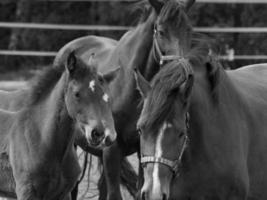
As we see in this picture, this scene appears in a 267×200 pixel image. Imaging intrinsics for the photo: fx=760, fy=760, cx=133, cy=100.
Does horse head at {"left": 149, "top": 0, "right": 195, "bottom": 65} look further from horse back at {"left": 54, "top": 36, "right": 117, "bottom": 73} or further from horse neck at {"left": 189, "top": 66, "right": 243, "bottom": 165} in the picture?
horse neck at {"left": 189, "top": 66, "right": 243, "bottom": 165}

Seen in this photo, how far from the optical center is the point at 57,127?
5.16 metres

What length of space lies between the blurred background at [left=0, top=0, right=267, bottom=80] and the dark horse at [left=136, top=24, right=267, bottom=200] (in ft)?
27.6

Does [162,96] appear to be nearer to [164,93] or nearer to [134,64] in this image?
[164,93]

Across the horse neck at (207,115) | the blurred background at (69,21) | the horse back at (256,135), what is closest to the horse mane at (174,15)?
the horse back at (256,135)

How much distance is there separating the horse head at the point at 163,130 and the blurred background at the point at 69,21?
9085 mm

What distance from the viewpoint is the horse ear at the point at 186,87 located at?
3.88 m

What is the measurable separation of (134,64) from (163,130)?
192 centimetres

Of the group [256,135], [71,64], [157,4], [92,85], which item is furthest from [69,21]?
[256,135]

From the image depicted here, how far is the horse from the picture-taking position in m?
4.88

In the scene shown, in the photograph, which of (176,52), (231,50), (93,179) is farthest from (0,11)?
(176,52)

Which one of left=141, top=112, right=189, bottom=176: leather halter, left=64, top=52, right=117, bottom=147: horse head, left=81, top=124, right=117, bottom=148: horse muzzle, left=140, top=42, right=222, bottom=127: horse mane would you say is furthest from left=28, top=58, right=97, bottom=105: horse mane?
left=141, top=112, right=189, bottom=176: leather halter

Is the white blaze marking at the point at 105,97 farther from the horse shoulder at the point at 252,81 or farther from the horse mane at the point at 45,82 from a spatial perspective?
the horse shoulder at the point at 252,81

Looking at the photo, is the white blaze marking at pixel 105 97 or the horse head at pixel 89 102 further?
the white blaze marking at pixel 105 97

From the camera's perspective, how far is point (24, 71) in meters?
14.9
